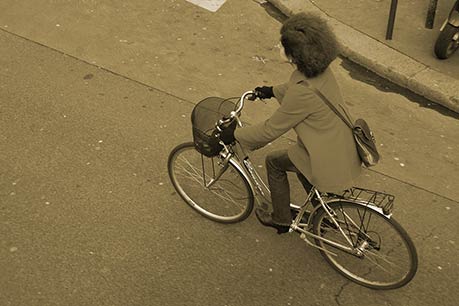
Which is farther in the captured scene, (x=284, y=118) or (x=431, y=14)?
(x=431, y=14)

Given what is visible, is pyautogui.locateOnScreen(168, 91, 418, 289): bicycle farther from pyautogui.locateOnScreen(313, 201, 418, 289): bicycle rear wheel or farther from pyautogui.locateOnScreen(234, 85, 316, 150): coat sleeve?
pyautogui.locateOnScreen(234, 85, 316, 150): coat sleeve


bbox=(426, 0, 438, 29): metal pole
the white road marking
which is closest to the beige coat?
bbox=(426, 0, 438, 29): metal pole

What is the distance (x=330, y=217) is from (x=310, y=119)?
2.53 ft

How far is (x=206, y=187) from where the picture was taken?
15.1ft

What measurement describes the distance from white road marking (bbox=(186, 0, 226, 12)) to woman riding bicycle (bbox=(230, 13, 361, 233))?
→ 11.8 ft

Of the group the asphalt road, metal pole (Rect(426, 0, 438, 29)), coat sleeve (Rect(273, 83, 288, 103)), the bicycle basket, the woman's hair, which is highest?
the woman's hair

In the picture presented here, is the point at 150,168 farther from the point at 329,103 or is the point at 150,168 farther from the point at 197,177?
the point at 329,103

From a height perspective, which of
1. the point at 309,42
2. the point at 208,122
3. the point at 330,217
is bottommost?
the point at 330,217

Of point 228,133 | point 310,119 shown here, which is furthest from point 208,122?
point 310,119

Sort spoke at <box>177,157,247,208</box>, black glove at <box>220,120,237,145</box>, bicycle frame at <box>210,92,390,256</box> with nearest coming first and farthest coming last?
black glove at <box>220,120,237,145</box> < bicycle frame at <box>210,92,390,256</box> < spoke at <box>177,157,247,208</box>

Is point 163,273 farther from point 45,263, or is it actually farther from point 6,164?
point 6,164

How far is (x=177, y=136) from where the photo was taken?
5246 millimetres

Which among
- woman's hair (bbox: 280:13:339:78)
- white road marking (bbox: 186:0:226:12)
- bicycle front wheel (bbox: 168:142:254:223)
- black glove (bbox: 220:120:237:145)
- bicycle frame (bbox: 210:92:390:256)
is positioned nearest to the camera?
woman's hair (bbox: 280:13:339:78)

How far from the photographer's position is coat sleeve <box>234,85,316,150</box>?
128 inches
